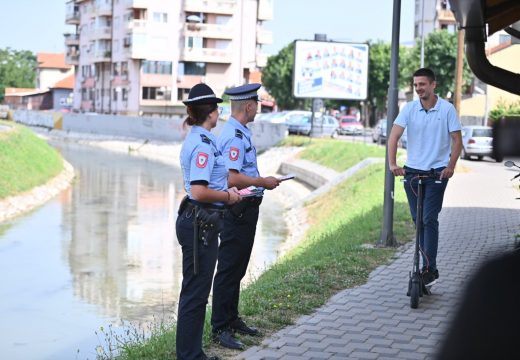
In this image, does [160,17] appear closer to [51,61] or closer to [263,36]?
[263,36]

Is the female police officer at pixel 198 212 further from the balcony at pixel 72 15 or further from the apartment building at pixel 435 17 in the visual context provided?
the balcony at pixel 72 15

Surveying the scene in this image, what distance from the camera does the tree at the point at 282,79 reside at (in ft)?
285

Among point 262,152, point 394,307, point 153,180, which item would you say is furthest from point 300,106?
point 394,307

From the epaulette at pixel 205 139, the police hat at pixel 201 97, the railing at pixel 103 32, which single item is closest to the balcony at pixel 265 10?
the railing at pixel 103 32

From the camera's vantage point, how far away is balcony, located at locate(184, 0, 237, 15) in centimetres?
9550

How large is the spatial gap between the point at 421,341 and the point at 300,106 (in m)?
79.5

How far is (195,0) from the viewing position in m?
95.9

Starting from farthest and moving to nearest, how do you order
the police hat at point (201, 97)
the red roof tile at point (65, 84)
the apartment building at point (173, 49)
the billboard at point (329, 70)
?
the red roof tile at point (65, 84), the apartment building at point (173, 49), the billboard at point (329, 70), the police hat at point (201, 97)

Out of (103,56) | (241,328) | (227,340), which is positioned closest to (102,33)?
(103,56)

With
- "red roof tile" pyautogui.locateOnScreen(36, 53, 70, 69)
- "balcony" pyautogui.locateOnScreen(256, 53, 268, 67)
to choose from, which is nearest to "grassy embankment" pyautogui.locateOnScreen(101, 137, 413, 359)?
"balcony" pyautogui.locateOnScreen(256, 53, 268, 67)

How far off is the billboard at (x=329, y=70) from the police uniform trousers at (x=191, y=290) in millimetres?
36934

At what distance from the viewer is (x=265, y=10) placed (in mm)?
102250

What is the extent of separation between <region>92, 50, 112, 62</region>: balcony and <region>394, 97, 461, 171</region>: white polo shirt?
94.9 metres

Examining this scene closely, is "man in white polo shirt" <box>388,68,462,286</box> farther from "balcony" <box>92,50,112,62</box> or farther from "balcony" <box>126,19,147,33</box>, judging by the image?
"balcony" <box>92,50,112,62</box>
